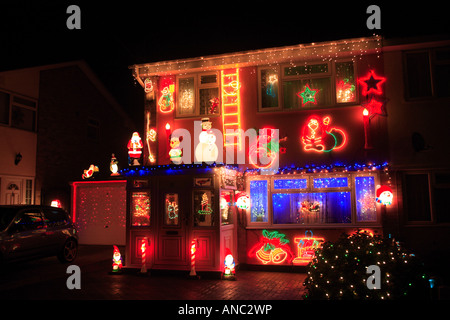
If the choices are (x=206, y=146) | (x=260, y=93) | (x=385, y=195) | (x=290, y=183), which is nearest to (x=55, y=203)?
(x=206, y=146)

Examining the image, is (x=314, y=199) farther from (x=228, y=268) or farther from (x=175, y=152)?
(x=175, y=152)

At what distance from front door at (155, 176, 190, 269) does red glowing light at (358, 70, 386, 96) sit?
19.7 ft

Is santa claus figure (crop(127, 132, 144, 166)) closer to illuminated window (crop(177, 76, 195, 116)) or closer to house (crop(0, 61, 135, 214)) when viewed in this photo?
illuminated window (crop(177, 76, 195, 116))

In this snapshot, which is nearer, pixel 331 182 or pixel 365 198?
pixel 365 198

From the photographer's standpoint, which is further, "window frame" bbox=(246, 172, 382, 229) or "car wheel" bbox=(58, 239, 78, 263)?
"car wheel" bbox=(58, 239, 78, 263)

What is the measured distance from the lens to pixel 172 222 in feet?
37.6

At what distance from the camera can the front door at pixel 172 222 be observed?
11.3m

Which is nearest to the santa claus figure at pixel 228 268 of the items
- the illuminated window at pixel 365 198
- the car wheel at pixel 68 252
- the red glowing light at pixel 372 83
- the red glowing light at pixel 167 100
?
the illuminated window at pixel 365 198

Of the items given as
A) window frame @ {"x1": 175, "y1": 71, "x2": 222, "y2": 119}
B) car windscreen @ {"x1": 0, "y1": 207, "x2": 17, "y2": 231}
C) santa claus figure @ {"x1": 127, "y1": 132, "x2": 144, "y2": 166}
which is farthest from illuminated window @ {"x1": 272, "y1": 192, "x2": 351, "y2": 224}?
car windscreen @ {"x1": 0, "y1": 207, "x2": 17, "y2": 231}

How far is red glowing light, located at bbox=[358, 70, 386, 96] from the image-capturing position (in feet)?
37.7

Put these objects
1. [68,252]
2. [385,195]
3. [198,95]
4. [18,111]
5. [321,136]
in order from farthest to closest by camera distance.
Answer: [18,111]
[68,252]
[198,95]
[321,136]
[385,195]

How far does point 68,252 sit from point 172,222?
179 inches

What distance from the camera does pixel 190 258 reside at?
1091cm
